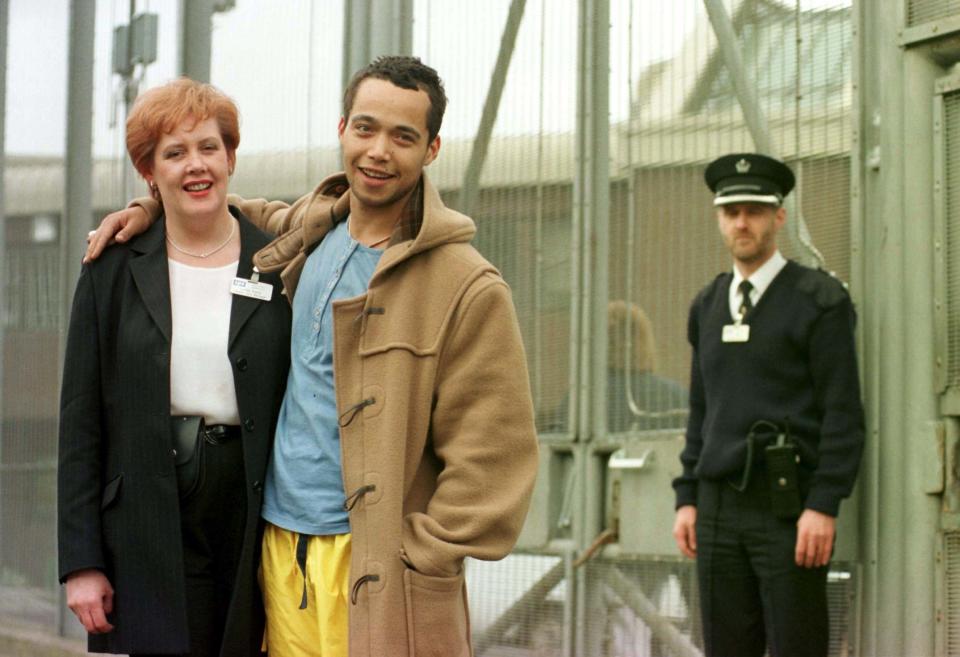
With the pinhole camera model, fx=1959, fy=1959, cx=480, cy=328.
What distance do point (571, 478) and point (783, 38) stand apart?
6.14ft

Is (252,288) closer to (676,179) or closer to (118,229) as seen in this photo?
(118,229)

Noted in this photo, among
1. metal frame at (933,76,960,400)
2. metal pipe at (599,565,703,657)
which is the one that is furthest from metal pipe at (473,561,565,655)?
metal frame at (933,76,960,400)

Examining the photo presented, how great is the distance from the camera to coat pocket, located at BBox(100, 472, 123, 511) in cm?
381

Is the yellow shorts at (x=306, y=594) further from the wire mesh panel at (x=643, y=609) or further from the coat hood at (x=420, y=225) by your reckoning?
the wire mesh panel at (x=643, y=609)

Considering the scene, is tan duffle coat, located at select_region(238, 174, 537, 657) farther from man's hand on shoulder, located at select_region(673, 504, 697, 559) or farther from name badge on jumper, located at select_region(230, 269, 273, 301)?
man's hand on shoulder, located at select_region(673, 504, 697, 559)

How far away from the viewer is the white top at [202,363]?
→ 380 cm

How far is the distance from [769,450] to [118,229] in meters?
2.23

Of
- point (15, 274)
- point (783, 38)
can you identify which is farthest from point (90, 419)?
point (15, 274)

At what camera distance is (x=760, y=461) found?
5.57m

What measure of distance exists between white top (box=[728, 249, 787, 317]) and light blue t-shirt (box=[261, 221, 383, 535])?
231 centimetres

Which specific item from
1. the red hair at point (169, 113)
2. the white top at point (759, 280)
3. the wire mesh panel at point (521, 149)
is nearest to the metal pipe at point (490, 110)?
the wire mesh panel at point (521, 149)

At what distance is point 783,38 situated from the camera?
253 inches

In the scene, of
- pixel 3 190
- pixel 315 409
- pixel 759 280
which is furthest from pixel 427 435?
pixel 3 190

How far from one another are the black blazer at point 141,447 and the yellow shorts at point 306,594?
0.12 feet
